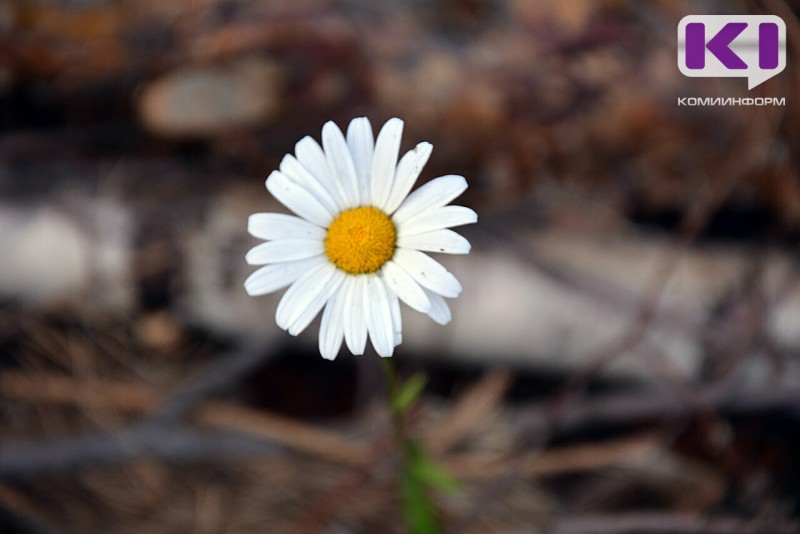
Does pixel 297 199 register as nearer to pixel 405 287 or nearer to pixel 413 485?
pixel 405 287

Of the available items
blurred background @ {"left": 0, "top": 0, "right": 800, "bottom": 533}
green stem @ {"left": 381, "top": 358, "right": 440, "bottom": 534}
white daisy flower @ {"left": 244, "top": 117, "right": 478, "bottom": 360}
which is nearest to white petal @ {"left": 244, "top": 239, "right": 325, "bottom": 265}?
white daisy flower @ {"left": 244, "top": 117, "right": 478, "bottom": 360}

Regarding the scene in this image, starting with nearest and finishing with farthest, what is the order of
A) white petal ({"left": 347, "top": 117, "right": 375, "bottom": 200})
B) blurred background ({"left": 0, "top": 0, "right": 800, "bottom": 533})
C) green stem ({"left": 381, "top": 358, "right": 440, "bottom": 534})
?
white petal ({"left": 347, "top": 117, "right": 375, "bottom": 200}) < green stem ({"left": 381, "top": 358, "right": 440, "bottom": 534}) < blurred background ({"left": 0, "top": 0, "right": 800, "bottom": 533})

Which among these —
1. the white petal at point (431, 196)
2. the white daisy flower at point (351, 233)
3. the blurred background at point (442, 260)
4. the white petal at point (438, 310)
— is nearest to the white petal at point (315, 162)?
the white daisy flower at point (351, 233)

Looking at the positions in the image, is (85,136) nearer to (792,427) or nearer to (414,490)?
(414,490)

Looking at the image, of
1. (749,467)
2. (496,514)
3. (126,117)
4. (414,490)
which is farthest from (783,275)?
(126,117)

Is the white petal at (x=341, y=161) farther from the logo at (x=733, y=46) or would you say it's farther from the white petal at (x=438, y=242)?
the logo at (x=733, y=46)

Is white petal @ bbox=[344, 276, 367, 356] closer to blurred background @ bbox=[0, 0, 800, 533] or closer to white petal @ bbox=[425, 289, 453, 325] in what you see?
white petal @ bbox=[425, 289, 453, 325]
